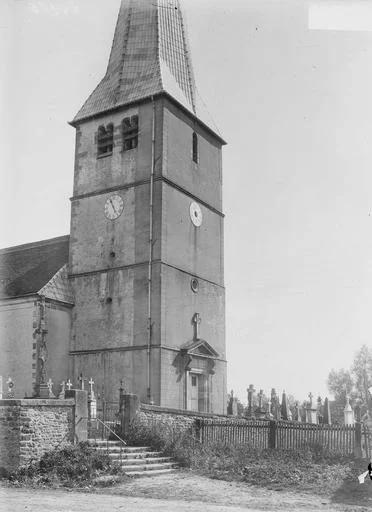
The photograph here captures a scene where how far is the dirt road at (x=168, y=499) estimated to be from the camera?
10.9 metres

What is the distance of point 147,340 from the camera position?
1007 inches

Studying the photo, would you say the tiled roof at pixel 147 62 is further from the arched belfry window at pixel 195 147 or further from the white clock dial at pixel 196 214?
the white clock dial at pixel 196 214

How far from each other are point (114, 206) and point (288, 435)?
13381 millimetres

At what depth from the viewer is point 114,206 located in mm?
28172

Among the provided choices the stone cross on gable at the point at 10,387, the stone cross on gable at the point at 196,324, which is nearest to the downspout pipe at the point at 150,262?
the stone cross on gable at the point at 196,324

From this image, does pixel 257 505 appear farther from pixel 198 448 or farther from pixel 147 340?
pixel 147 340

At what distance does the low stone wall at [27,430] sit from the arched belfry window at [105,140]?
641 inches

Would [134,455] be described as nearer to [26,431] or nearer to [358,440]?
[26,431]

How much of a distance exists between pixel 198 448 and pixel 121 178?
1347 centimetres

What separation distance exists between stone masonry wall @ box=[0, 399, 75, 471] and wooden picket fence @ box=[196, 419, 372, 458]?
629 centimetres

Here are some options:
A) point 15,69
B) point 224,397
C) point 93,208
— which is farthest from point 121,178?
point 15,69

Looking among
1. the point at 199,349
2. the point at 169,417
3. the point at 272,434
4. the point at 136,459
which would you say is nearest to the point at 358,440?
the point at 272,434

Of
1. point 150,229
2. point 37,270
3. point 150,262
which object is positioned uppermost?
point 150,229

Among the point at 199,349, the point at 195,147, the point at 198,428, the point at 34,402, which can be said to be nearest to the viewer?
the point at 34,402
